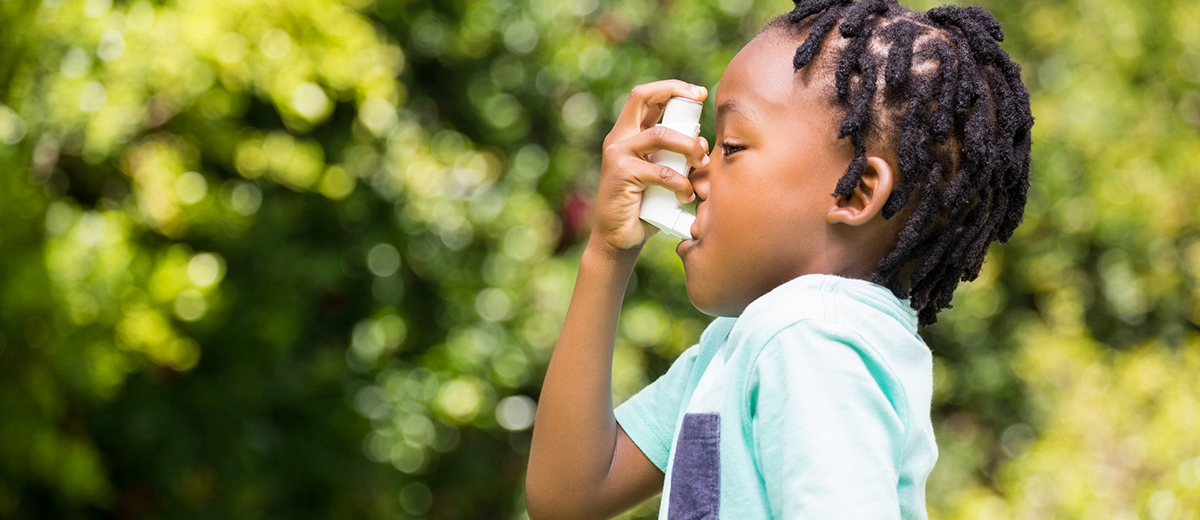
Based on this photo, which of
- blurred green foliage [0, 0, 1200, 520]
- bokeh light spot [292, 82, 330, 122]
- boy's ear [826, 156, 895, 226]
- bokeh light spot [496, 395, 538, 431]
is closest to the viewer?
boy's ear [826, 156, 895, 226]

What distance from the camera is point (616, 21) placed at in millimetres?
3518

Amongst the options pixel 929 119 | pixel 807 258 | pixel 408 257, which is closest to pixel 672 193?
pixel 807 258

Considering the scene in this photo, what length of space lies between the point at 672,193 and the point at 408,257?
8.28 feet

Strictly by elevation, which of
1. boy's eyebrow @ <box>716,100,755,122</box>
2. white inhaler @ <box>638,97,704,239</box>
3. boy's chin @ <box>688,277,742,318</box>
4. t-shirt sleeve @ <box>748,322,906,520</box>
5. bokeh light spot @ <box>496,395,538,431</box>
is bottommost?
bokeh light spot @ <box>496,395,538,431</box>

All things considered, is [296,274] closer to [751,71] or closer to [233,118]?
[233,118]

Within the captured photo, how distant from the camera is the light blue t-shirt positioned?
3.10 ft

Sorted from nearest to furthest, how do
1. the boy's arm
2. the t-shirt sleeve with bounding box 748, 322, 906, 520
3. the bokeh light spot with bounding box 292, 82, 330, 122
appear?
the t-shirt sleeve with bounding box 748, 322, 906, 520
the boy's arm
the bokeh light spot with bounding box 292, 82, 330, 122

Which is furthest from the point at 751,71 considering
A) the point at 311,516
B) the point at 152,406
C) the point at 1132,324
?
the point at 1132,324

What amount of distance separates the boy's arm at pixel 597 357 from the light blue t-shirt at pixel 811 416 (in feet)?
0.47

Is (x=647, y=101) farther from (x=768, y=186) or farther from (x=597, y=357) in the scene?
(x=597, y=357)

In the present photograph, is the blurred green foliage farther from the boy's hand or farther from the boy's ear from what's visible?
the boy's ear

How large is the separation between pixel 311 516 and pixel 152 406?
810 millimetres

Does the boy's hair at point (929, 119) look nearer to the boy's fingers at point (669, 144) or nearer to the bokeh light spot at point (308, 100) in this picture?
the boy's fingers at point (669, 144)

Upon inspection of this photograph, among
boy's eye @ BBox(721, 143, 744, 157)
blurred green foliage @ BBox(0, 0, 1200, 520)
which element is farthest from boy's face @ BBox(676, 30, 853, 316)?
blurred green foliage @ BBox(0, 0, 1200, 520)
